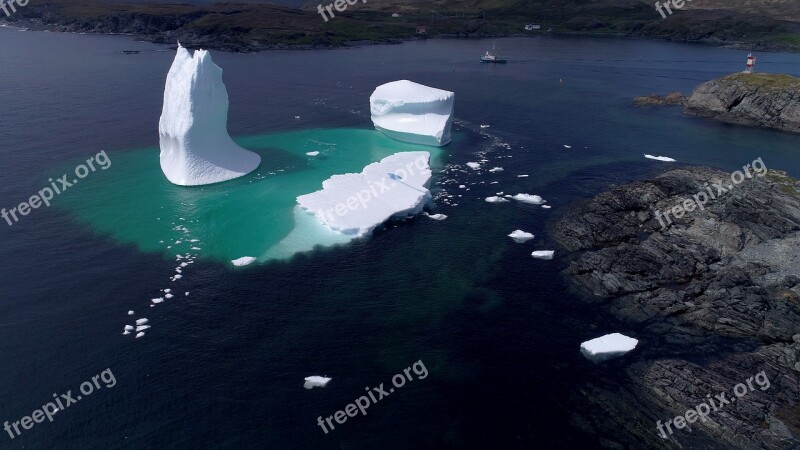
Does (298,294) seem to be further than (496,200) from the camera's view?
No

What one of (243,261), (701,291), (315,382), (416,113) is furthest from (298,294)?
(416,113)

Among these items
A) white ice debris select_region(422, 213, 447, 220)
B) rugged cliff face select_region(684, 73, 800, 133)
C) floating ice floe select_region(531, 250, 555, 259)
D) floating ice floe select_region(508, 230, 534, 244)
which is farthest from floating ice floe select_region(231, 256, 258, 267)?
rugged cliff face select_region(684, 73, 800, 133)

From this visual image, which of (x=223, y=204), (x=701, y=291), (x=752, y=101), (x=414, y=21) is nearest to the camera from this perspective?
(x=701, y=291)

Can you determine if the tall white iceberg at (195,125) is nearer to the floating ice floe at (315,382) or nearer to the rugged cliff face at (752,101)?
the floating ice floe at (315,382)

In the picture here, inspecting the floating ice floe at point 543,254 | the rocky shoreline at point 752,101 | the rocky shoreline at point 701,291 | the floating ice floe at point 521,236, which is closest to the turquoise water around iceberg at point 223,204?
the floating ice floe at point 521,236

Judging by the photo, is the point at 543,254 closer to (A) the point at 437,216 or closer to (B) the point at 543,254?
(B) the point at 543,254

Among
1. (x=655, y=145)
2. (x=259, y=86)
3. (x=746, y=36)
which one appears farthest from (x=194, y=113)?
(x=746, y=36)

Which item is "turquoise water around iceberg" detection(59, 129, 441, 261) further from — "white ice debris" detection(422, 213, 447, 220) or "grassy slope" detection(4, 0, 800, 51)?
"grassy slope" detection(4, 0, 800, 51)
